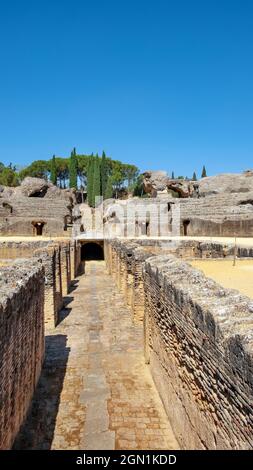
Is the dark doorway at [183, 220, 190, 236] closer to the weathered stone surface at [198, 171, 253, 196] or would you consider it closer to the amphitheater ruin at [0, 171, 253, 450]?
the weathered stone surface at [198, 171, 253, 196]

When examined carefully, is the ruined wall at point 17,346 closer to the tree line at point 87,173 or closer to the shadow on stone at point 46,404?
the shadow on stone at point 46,404

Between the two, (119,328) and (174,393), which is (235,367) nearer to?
(174,393)

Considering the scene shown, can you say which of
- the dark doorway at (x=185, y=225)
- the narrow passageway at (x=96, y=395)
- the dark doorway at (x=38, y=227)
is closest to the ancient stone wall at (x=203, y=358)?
the narrow passageway at (x=96, y=395)

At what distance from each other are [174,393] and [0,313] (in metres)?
2.73

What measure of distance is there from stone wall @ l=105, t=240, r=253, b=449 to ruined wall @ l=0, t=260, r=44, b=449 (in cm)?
206

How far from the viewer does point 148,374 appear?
7.42 meters

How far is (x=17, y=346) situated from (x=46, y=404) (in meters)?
1.77

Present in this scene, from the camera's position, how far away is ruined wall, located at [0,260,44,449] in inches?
171

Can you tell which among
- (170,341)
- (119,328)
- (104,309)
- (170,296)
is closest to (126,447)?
(170,341)

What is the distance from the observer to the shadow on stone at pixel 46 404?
522cm

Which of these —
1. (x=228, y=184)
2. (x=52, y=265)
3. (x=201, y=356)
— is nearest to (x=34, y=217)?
(x=228, y=184)

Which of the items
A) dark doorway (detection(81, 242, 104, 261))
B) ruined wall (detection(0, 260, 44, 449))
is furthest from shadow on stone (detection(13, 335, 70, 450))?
dark doorway (detection(81, 242, 104, 261))

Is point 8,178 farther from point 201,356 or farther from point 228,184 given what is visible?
point 201,356

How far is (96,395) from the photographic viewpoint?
6.61 meters
